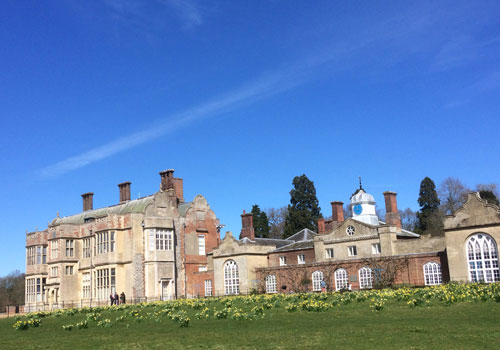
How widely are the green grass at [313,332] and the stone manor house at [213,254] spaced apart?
723 inches

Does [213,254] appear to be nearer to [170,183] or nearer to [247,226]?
[247,226]

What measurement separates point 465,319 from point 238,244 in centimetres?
3405

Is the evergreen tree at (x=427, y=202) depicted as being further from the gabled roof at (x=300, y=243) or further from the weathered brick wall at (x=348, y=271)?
the weathered brick wall at (x=348, y=271)

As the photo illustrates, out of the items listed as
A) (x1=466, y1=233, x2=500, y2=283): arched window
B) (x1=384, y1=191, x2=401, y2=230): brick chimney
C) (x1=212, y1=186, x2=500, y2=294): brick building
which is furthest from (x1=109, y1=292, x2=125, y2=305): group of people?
(x1=466, y1=233, x2=500, y2=283): arched window

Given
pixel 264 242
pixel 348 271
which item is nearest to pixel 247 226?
pixel 264 242

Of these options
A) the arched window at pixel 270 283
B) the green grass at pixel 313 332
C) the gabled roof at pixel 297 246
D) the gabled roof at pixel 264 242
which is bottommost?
the green grass at pixel 313 332

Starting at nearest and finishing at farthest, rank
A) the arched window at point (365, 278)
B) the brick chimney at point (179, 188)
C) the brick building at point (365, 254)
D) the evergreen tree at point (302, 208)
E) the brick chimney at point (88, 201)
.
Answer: the brick building at point (365, 254), the arched window at point (365, 278), the brick chimney at point (179, 188), the brick chimney at point (88, 201), the evergreen tree at point (302, 208)

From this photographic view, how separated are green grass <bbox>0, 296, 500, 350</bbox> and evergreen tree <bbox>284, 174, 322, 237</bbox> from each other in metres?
42.5

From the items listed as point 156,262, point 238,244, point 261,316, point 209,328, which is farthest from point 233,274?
point 209,328

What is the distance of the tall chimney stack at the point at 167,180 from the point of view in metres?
53.6

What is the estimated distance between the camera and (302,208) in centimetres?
6612

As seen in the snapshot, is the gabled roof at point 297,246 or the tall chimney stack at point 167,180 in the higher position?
the tall chimney stack at point 167,180

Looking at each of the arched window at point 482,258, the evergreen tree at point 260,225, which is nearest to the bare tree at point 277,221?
the evergreen tree at point 260,225

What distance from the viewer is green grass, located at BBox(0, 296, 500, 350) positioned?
13.3m
